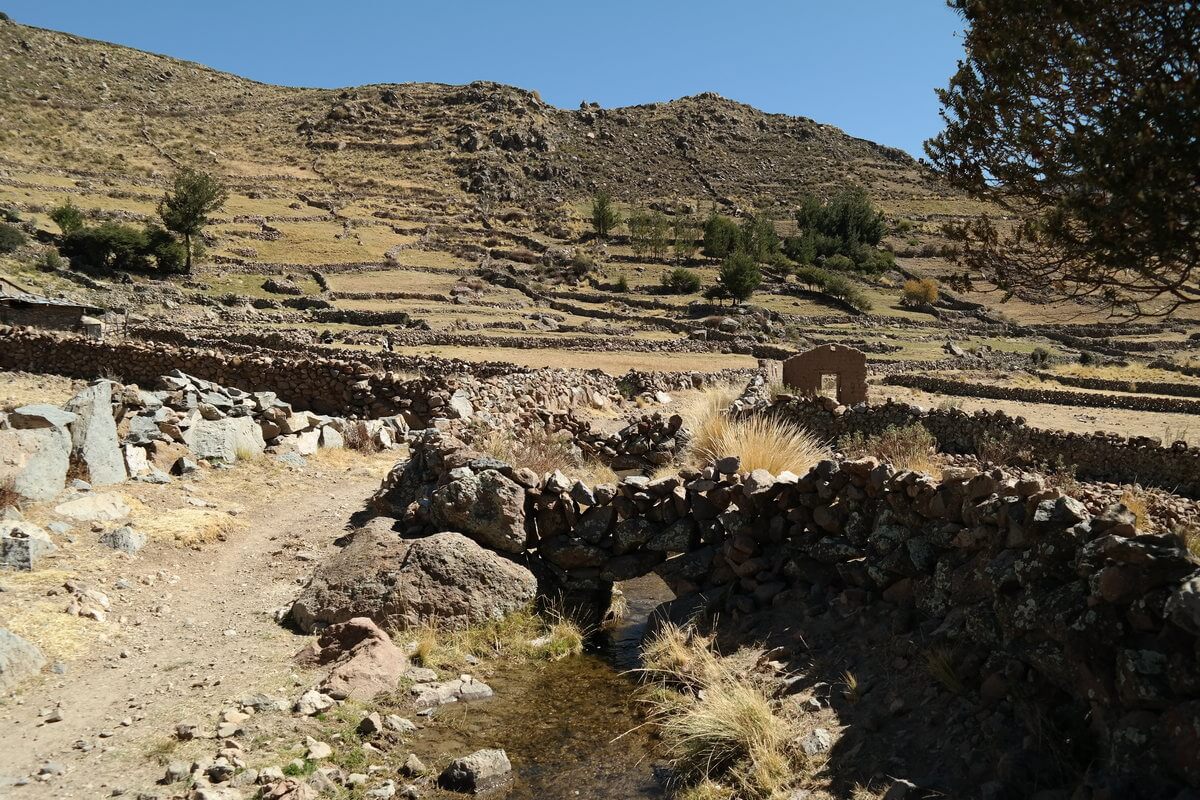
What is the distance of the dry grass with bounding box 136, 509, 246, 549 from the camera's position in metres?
9.03

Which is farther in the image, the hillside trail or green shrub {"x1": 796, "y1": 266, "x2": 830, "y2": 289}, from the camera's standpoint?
green shrub {"x1": 796, "y1": 266, "x2": 830, "y2": 289}

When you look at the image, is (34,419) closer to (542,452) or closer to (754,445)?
(542,452)

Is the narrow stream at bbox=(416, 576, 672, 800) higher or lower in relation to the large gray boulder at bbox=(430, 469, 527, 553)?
lower

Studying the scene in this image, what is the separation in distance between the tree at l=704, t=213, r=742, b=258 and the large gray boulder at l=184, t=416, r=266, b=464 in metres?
69.8

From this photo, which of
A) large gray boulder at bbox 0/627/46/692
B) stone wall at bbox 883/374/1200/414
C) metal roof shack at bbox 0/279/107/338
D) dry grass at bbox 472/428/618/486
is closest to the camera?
large gray boulder at bbox 0/627/46/692

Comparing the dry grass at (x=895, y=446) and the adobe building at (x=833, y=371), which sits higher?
the adobe building at (x=833, y=371)

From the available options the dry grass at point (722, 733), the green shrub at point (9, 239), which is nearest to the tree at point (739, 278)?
the green shrub at point (9, 239)

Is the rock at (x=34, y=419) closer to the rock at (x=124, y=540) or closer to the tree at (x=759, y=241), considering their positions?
the rock at (x=124, y=540)

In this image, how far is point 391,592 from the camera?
7.67 metres

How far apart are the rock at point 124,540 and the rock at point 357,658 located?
2.74 meters

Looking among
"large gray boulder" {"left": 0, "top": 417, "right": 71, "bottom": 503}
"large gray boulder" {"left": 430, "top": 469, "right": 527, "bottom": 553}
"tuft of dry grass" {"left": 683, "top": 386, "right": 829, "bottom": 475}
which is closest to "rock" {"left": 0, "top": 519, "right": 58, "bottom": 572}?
"large gray boulder" {"left": 0, "top": 417, "right": 71, "bottom": 503}

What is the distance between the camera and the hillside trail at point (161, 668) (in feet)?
16.8

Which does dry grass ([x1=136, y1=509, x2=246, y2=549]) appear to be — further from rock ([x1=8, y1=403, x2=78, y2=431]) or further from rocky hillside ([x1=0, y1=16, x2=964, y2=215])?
rocky hillside ([x1=0, y1=16, x2=964, y2=215])

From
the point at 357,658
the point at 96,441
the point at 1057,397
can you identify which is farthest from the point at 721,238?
the point at 357,658
